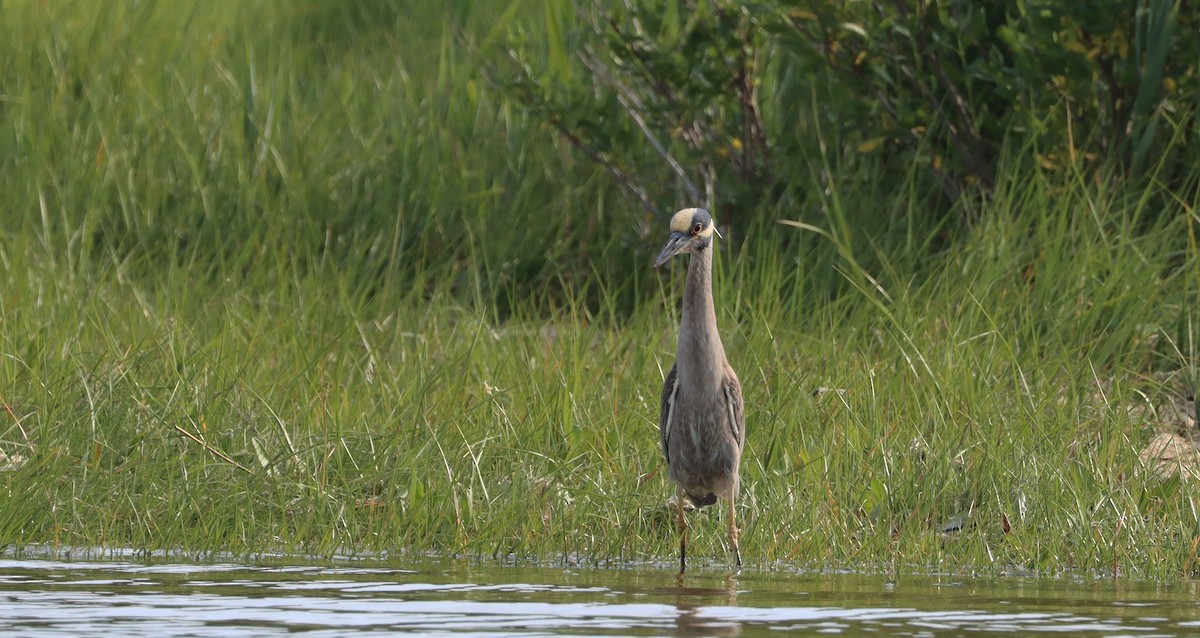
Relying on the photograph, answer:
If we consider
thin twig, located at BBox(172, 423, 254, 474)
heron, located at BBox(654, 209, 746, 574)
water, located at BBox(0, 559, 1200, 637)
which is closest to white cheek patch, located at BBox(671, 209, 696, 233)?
heron, located at BBox(654, 209, 746, 574)

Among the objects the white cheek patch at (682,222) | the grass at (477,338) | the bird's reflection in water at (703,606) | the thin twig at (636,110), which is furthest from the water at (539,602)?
the thin twig at (636,110)

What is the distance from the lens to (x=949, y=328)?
7441mm

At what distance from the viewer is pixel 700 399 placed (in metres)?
5.96

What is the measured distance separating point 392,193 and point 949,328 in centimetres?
384

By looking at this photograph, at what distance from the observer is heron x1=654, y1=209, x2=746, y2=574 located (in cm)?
592

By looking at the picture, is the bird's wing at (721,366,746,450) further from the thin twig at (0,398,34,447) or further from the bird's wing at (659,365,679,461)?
the thin twig at (0,398,34,447)

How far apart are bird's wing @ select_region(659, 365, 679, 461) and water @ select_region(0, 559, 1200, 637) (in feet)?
2.14

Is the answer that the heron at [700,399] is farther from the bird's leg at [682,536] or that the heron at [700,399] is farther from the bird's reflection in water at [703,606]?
the bird's reflection in water at [703,606]

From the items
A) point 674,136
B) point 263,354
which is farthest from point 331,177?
point 263,354

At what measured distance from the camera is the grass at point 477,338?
19.7 ft

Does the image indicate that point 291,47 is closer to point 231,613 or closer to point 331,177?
→ point 331,177

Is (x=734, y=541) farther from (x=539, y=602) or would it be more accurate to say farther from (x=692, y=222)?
(x=539, y=602)

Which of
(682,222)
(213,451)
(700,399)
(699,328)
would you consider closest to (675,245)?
(682,222)

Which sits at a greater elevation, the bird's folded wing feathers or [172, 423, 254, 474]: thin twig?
the bird's folded wing feathers
